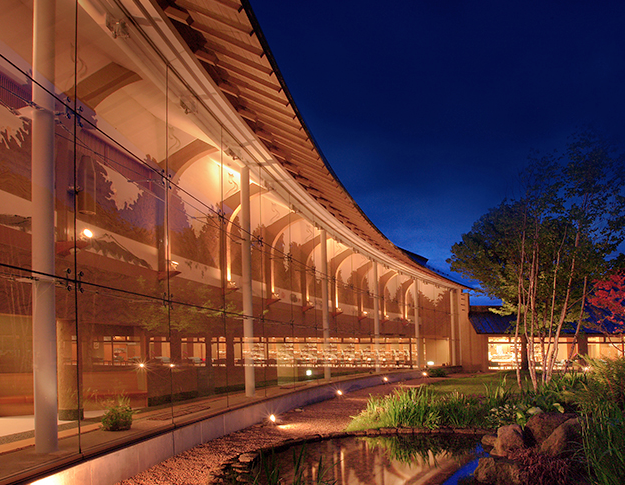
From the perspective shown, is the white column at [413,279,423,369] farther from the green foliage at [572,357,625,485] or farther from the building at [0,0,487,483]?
the green foliage at [572,357,625,485]

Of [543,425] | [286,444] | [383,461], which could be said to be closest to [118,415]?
[286,444]

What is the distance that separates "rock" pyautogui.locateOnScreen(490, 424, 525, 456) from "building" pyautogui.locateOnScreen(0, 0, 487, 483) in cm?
467

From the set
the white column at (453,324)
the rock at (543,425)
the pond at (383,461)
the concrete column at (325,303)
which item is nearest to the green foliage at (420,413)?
the pond at (383,461)

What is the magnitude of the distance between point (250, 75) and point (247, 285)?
5.18 metres

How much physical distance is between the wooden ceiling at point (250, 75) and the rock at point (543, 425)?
20.1 feet

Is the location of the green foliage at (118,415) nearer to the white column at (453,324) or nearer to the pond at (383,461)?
the pond at (383,461)

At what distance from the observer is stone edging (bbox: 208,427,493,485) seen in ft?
22.6

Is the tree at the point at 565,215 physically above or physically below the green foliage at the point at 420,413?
above

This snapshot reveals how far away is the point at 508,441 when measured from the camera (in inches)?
319

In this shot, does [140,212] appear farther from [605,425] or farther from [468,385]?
[468,385]

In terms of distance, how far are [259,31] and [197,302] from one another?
475 centimetres

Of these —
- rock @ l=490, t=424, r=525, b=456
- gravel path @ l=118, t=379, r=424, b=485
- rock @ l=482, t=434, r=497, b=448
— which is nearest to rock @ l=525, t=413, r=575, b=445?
rock @ l=490, t=424, r=525, b=456

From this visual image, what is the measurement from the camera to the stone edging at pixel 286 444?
22.6 ft

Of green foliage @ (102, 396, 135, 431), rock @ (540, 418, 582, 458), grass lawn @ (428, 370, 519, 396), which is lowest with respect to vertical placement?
grass lawn @ (428, 370, 519, 396)
